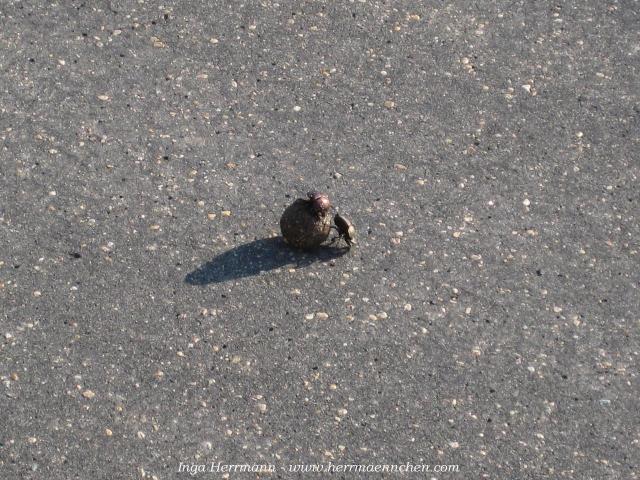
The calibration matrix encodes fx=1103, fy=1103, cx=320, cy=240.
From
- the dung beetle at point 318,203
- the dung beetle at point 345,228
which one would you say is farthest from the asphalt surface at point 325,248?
the dung beetle at point 318,203

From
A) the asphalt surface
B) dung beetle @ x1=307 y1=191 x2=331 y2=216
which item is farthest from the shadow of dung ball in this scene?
the asphalt surface

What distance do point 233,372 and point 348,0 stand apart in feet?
11.5

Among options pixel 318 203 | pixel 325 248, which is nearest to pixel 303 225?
pixel 318 203

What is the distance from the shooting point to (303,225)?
5.71 metres

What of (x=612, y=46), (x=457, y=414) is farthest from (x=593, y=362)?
(x=612, y=46)

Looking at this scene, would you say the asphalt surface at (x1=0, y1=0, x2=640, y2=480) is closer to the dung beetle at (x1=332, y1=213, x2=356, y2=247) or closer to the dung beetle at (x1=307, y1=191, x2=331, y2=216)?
the dung beetle at (x1=332, y1=213, x2=356, y2=247)

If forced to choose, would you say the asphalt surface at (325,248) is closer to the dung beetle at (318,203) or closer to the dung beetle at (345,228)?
the dung beetle at (345,228)

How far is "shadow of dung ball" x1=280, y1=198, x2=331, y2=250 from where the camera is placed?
5.71m

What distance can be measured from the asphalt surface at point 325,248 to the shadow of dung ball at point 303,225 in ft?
0.40

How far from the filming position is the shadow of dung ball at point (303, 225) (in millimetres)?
5715

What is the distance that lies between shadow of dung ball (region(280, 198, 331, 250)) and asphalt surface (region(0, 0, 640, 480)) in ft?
0.40

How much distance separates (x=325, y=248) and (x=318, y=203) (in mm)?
318

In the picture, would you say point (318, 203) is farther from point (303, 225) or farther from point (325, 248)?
point (325, 248)

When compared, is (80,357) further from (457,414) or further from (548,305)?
(548,305)
